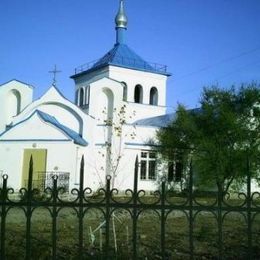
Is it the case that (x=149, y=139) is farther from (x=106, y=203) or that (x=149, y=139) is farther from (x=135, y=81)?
(x=106, y=203)

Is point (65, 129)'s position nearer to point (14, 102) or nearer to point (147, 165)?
point (147, 165)

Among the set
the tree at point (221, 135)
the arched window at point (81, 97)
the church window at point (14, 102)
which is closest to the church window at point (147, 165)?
the tree at point (221, 135)

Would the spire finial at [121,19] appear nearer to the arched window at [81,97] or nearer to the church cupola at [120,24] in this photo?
the church cupola at [120,24]

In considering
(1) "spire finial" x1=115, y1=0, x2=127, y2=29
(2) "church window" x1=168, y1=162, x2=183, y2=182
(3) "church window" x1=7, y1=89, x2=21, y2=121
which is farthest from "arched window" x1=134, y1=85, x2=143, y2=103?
(3) "church window" x1=7, y1=89, x2=21, y2=121

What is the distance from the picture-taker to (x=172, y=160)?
26047 millimetres

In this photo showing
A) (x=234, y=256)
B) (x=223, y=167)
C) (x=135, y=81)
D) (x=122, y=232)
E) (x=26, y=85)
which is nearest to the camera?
(x=234, y=256)

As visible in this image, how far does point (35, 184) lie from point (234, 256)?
1732 cm

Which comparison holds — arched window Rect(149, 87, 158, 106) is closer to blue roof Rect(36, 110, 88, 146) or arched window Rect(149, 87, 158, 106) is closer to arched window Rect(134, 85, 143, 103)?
arched window Rect(134, 85, 143, 103)

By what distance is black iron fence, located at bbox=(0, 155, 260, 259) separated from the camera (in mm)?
5160

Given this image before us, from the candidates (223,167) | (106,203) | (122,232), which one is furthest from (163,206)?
(223,167)

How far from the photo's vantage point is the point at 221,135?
23.7 m

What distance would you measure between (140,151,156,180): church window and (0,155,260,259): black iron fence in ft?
42.3

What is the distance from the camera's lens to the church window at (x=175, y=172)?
2642 centimetres

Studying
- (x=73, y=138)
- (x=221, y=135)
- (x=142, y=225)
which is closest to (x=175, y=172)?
(x=221, y=135)
